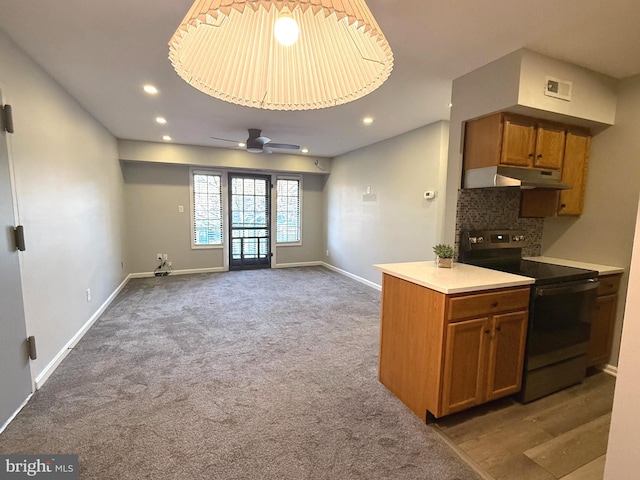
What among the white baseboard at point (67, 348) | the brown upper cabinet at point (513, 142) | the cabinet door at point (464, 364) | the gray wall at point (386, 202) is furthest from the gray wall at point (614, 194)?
the white baseboard at point (67, 348)

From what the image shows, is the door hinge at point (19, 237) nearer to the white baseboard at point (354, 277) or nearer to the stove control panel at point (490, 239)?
the stove control panel at point (490, 239)

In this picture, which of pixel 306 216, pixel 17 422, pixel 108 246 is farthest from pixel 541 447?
pixel 306 216

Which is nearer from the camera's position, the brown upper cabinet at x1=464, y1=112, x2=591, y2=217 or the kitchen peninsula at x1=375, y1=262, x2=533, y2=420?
the kitchen peninsula at x1=375, y1=262, x2=533, y2=420

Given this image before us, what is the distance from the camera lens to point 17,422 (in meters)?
1.83

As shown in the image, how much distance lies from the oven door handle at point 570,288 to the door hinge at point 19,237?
342cm

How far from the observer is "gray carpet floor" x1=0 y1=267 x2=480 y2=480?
5.20 feet

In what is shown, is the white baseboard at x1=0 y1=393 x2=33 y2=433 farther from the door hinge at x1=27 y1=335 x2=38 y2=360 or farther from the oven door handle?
the oven door handle

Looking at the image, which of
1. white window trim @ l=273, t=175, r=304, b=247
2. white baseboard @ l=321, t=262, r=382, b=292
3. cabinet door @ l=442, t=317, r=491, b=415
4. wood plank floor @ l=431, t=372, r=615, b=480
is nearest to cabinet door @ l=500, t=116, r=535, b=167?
cabinet door @ l=442, t=317, r=491, b=415

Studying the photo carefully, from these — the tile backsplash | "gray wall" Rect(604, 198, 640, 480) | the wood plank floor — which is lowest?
the wood plank floor

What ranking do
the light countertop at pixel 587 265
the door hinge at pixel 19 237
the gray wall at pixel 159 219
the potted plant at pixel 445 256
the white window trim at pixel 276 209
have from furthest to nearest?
the white window trim at pixel 276 209, the gray wall at pixel 159 219, the light countertop at pixel 587 265, the potted plant at pixel 445 256, the door hinge at pixel 19 237

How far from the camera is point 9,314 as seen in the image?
1.88 meters

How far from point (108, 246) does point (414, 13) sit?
14.7 feet

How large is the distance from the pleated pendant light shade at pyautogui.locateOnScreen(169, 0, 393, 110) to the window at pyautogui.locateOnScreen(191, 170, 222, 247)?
542cm

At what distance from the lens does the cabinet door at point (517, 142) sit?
2.24 meters
